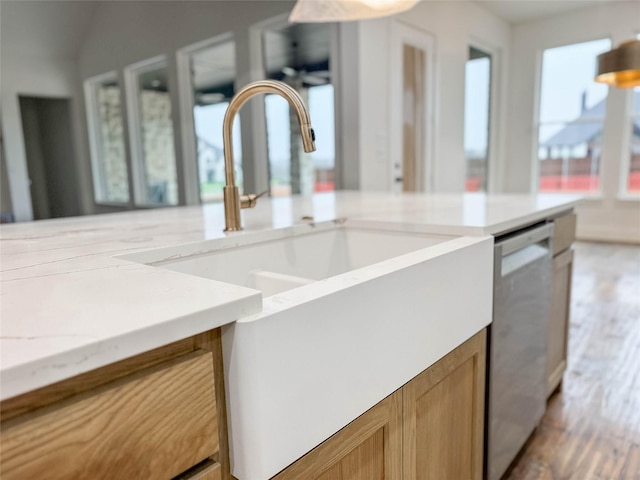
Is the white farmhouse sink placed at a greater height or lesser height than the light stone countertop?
lesser

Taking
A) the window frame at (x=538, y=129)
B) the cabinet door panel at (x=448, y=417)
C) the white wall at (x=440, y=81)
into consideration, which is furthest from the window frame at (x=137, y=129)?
the window frame at (x=538, y=129)

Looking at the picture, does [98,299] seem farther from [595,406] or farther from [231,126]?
[595,406]

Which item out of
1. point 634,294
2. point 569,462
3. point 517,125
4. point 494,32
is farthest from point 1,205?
point 517,125

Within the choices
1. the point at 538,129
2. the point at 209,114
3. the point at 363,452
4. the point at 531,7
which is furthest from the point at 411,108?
the point at 363,452

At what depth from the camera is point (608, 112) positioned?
17.4ft

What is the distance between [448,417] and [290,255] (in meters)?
0.56

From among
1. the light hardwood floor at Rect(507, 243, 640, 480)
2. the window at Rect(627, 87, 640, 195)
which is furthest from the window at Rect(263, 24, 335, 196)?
the window at Rect(627, 87, 640, 195)

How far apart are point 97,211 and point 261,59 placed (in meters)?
1.89

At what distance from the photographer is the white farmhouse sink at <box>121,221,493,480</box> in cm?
54

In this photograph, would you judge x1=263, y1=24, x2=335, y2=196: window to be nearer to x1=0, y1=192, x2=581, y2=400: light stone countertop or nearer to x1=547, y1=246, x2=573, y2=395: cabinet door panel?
x1=547, y1=246, x2=573, y2=395: cabinet door panel

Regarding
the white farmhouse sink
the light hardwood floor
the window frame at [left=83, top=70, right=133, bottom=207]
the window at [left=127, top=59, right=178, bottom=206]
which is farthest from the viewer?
the window at [left=127, top=59, right=178, bottom=206]

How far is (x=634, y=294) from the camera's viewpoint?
333cm

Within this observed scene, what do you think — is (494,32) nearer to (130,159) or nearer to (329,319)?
(130,159)

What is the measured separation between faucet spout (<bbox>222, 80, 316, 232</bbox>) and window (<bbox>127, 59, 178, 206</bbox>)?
11.4 ft
